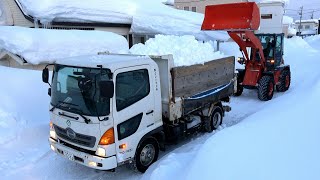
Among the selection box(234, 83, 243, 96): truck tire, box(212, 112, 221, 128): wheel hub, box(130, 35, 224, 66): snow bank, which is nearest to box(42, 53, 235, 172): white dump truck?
box(130, 35, 224, 66): snow bank

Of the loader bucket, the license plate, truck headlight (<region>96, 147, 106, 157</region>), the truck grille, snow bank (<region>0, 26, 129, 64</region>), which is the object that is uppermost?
the loader bucket

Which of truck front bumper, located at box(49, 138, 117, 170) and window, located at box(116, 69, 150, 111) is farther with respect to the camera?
window, located at box(116, 69, 150, 111)

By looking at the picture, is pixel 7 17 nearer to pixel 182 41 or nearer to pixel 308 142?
pixel 182 41

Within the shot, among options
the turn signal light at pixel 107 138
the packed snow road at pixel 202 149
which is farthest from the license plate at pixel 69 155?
the turn signal light at pixel 107 138

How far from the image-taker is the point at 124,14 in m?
18.3

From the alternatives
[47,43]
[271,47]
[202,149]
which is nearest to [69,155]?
[202,149]

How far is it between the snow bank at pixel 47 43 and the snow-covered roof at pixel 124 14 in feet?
9.81

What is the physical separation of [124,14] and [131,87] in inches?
542

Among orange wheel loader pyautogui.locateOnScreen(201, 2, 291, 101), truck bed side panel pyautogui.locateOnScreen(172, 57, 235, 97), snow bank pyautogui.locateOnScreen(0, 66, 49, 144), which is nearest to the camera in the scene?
truck bed side panel pyautogui.locateOnScreen(172, 57, 235, 97)

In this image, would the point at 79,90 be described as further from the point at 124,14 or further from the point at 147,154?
the point at 124,14

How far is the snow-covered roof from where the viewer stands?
1525 centimetres

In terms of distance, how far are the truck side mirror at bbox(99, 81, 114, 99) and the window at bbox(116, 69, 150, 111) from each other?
0.42 m

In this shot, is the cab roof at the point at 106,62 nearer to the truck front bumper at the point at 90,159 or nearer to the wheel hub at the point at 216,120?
the truck front bumper at the point at 90,159

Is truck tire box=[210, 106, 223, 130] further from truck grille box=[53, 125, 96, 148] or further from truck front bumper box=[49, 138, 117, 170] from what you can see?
truck grille box=[53, 125, 96, 148]
